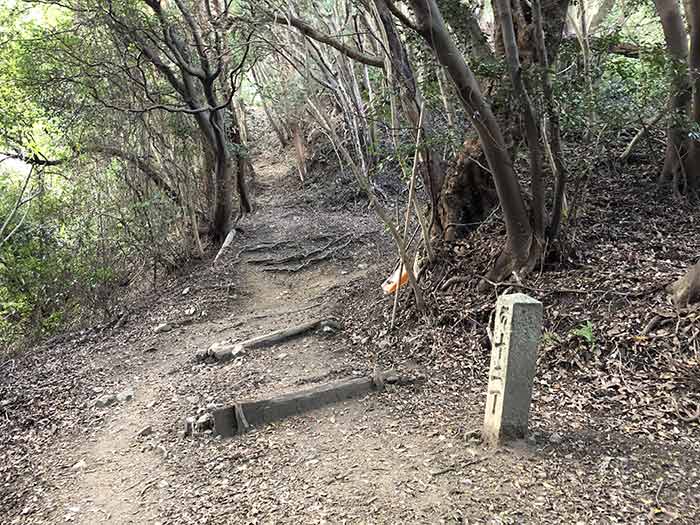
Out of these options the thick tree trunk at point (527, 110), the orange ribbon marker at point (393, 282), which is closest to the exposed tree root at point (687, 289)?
the thick tree trunk at point (527, 110)

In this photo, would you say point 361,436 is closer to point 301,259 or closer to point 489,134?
point 489,134

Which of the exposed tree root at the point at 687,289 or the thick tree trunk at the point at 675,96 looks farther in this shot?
the thick tree trunk at the point at 675,96

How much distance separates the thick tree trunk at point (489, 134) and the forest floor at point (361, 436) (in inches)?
Result: 21.7

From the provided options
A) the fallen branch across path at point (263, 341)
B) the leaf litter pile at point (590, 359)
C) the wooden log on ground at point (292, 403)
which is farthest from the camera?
the fallen branch across path at point (263, 341)

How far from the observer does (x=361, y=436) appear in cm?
388

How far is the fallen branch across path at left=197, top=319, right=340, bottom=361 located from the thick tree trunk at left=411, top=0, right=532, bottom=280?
7.39ft

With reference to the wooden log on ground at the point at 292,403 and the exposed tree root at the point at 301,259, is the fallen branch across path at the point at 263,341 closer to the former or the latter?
the wooden log on ground at the point at 292,403

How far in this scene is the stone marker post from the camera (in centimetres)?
307

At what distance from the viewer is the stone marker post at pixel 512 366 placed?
3.07 meters

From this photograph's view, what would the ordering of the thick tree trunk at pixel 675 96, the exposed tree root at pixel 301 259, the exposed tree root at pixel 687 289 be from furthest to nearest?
1. the exposed tree root at pixel 301 259
2. the thick tree trunk at pixel 675 96
3. the exposed tree root at pixel 687 289

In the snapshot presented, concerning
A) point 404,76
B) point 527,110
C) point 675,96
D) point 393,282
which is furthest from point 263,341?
point 675,96

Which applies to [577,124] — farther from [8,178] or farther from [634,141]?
[8,178]

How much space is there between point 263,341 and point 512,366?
366 cm

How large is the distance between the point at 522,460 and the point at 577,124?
2.96m
